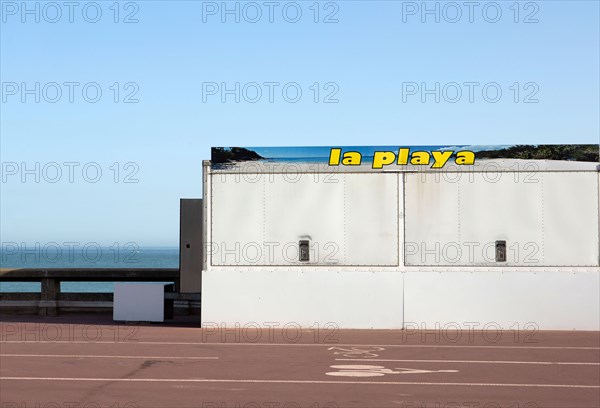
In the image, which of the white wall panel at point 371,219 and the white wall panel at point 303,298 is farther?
the white wall panel at point 371,219

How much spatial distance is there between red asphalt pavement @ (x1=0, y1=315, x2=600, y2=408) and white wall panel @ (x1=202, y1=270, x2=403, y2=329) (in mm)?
361

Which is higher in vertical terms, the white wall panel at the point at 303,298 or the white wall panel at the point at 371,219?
the white wall panel at the point at 371,219

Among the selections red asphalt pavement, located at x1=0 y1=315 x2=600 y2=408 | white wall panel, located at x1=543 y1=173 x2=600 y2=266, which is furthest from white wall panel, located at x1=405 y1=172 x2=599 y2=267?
red asphalt pavement, located at x1=0 y1=315 x2=600 y2=408

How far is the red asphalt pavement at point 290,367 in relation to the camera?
1275 centimetres

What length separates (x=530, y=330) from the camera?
74.6 feet

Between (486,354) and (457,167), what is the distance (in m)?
6.43

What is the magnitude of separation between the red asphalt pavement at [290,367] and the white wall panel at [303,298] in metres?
0.36

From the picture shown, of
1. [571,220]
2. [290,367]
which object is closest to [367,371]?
[290,367]

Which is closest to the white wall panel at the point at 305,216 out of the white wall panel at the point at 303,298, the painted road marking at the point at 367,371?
the white wall panel at the point at 303,298

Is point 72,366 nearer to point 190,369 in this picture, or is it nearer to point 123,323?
point 190,369

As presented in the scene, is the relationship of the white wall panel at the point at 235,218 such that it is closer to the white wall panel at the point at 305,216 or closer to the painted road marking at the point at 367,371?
the white wall panel at the point at 305,216

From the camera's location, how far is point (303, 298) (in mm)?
23109

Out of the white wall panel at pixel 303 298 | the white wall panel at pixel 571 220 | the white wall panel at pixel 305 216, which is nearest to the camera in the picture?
the white wall panel at pixel 571 220

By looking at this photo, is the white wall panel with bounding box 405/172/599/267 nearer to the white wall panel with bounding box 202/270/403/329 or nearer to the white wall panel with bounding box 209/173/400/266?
the white wall panel with bounding box 209/173/400/266
